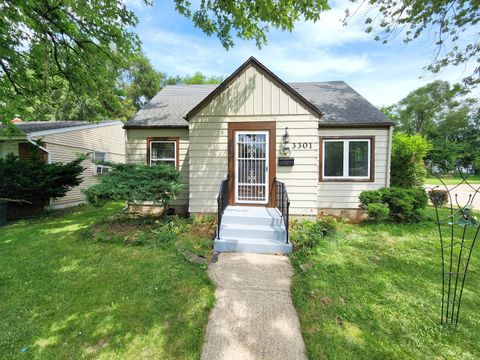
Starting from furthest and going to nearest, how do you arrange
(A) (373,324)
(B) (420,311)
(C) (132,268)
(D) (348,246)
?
(D) (348,246), (C) (132,268), (B) (420,311), (A) (373,324)

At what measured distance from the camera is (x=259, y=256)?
4.59 meters

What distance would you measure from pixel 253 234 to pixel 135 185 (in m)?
3.39

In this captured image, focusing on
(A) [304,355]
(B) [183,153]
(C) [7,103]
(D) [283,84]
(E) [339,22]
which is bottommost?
(A) [304,355]

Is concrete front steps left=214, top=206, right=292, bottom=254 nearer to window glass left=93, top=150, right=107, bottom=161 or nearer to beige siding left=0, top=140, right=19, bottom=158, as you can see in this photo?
window glass left=93, top=150, right=107, bottom=161

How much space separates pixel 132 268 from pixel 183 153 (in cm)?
446

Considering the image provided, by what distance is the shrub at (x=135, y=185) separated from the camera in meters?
5.77

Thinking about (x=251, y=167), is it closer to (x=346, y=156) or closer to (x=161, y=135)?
(x=346, y=156)

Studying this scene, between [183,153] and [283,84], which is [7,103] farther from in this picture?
[283,84]

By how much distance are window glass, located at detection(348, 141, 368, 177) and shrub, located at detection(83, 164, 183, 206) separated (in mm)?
5509

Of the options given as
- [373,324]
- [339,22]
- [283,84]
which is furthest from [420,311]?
[339,22]

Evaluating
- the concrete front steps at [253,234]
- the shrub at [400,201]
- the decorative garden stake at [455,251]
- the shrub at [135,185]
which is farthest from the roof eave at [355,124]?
the shrub at [135,185]

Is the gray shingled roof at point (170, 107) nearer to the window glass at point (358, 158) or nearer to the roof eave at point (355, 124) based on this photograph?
A: the roof eave at point (355, 124)

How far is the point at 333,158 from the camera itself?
24.4 ft

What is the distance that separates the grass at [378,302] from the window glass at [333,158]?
2.82 m
